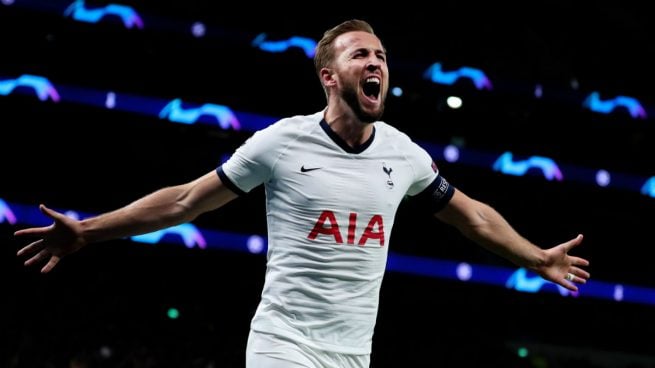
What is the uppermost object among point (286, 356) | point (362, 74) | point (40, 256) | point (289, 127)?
point (362, 74)

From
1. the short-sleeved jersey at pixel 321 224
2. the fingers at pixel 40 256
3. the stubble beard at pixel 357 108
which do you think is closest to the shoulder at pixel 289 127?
the short-sleeved jersey at pixel 321 224

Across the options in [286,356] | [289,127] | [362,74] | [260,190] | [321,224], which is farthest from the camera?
Result: [260,190]

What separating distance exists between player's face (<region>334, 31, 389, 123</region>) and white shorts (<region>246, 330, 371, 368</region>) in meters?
0.91

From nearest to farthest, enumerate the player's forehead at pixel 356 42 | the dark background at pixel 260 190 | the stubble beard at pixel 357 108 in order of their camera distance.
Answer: the stubble beard at pixel 357 108, the player's forehead at pixel 356 42, the dark background at pixel 260 190

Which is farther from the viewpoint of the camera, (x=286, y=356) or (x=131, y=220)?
(x=131, y=220)

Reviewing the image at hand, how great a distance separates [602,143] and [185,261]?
5.15 metres

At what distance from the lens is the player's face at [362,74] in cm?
315

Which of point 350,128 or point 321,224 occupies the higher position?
point 350,128

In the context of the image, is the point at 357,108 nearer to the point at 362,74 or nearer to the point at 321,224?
the point at 362,74

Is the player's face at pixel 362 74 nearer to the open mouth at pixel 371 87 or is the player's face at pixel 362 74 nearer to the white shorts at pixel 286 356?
the open mouth at pixel 371 87

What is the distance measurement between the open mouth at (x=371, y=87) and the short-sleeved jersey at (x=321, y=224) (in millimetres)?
181

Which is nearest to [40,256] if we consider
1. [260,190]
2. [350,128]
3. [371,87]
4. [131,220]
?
[131,220]

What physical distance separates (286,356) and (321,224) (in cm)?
A: 50

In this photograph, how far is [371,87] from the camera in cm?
319
